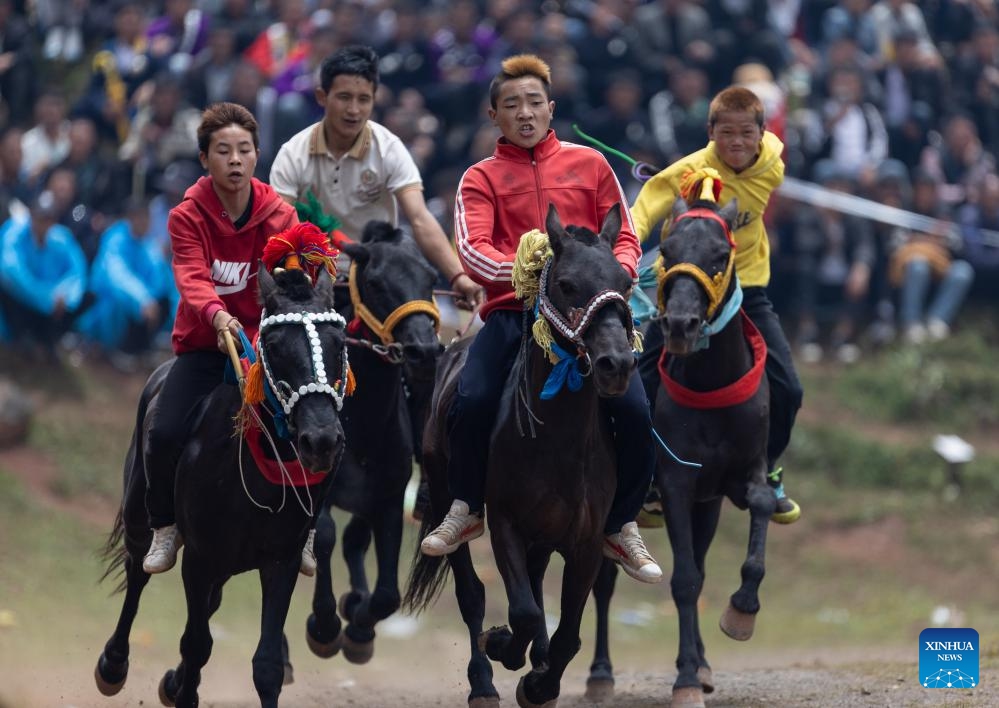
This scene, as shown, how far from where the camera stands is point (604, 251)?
24.4 feet

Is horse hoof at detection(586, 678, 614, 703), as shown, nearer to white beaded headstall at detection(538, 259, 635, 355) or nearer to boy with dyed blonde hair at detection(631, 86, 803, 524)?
boy with dyed blonde hair at detection(631, 86, 803, 524)

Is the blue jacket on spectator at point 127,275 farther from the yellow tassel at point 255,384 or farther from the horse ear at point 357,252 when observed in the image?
the yellow tassel at point 255,384

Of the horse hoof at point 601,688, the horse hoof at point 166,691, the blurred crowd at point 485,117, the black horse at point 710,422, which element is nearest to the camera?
the black horse at point 710,422

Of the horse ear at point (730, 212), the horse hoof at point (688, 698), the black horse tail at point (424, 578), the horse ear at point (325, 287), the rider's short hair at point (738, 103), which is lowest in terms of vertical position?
the horse hoof at point (688, 698)

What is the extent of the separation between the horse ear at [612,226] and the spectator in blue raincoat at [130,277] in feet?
30.9

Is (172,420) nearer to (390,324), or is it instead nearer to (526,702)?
(390,324)

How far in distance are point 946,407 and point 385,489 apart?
975 cm

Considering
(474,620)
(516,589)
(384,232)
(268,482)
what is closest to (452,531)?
(516,589)

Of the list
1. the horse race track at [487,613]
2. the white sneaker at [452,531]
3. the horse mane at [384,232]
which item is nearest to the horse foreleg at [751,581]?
the horse race track at [487,613]

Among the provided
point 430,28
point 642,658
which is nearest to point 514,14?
point 430,28

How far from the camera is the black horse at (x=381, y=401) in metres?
9.02

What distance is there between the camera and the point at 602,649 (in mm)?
10781

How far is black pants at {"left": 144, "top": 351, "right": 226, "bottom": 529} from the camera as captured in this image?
322 inches

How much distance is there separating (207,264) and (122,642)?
2634 millimetres
